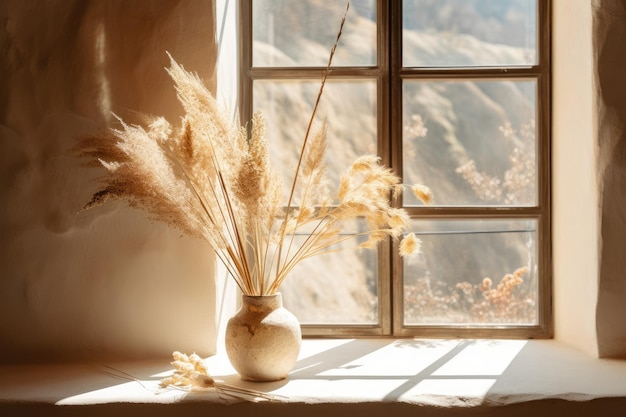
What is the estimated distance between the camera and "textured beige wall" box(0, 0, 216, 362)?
6.61 ft

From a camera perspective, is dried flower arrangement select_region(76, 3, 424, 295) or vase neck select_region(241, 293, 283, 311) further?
vase neck select_region(241, 293, 283, 311)

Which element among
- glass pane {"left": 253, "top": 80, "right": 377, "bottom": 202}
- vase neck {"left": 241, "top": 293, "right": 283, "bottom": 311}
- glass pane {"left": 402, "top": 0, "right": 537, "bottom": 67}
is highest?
glass pane {"left": 402, "top": 0, "right": 537, "bottom": 67}

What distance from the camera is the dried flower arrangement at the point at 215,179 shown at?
1.68 metres

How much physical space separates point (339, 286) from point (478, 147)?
2.30ft

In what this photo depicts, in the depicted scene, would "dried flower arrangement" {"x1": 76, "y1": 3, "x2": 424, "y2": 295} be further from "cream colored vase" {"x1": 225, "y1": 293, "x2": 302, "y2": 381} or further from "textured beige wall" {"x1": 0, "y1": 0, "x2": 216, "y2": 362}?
"textured beige wall" {"x1": 0, "y1": 0, "x2": 216, "y2": 362}

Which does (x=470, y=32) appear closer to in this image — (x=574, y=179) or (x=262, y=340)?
(x=574, y=179)

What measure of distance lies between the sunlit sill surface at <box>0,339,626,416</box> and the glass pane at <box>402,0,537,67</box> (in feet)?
3.37

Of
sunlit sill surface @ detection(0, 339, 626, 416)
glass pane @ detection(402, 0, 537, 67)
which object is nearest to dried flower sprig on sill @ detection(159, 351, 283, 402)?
sunlit sill surface @ detection(0, 339, 626, 416)

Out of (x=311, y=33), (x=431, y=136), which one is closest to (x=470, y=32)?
(x=431, y=136)

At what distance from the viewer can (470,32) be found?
90.2 inches

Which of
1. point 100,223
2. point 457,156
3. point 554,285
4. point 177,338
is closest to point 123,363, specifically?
point 177,338

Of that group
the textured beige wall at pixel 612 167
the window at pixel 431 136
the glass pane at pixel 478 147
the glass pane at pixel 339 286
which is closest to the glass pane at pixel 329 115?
the window at pixel 431 136

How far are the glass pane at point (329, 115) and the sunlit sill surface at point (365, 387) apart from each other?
0.72 m

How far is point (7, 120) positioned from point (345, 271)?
1.22 metres
